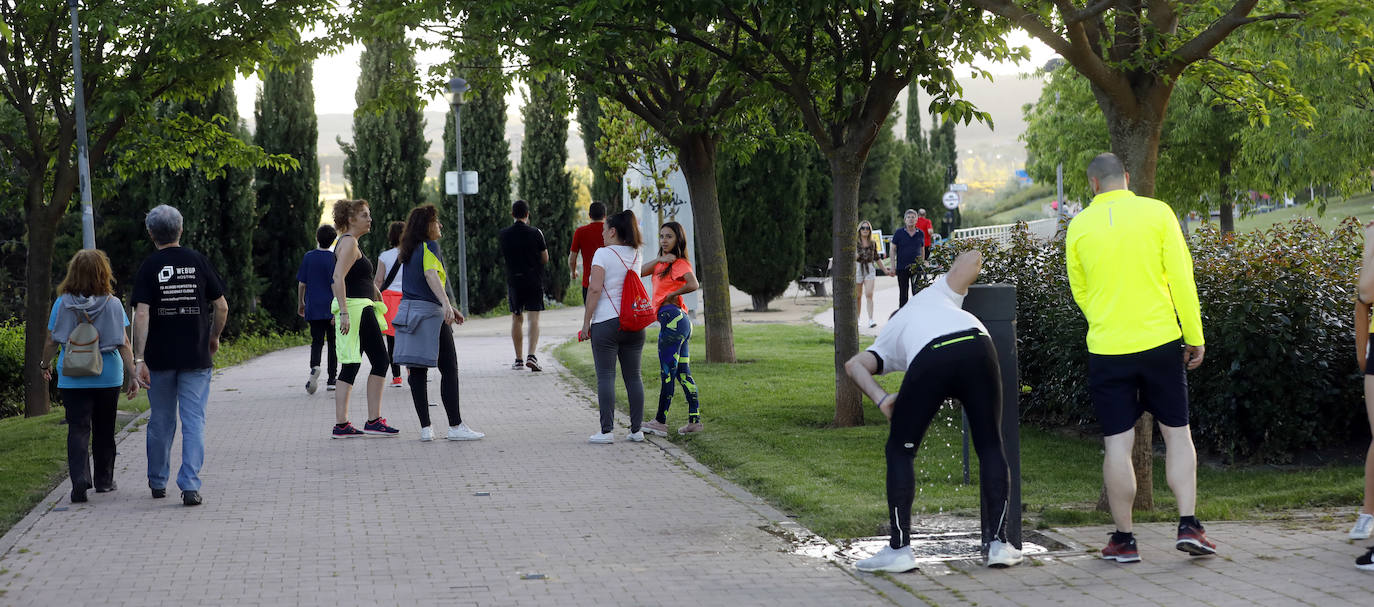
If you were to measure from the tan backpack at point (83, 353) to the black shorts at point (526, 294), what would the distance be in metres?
7.57

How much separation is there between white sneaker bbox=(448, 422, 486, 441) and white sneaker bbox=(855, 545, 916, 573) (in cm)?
512

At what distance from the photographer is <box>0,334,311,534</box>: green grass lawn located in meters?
8.20

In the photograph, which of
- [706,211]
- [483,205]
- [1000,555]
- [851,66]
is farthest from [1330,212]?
[1000,555]

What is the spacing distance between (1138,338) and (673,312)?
16.3ft

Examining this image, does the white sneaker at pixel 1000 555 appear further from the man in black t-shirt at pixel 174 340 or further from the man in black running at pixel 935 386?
the man in black t-shirt at pixel 174 340

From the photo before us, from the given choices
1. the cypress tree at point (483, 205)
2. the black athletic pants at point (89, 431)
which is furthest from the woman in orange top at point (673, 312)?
the cypress tree at point (483, 205)

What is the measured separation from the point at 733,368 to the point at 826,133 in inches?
200

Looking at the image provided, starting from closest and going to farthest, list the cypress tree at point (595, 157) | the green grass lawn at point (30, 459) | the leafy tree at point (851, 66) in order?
the green grass lawn at point (30, 459)
the leafy tree at point (851, 66)
the cypress tree at point (595, 157)

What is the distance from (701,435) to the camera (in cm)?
1030

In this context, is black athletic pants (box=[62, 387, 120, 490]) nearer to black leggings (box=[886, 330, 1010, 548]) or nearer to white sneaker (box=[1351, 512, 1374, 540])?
black leggings (box=[886, 330, 1010, 548])

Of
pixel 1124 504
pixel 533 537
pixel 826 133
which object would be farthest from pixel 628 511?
pixel 826 133

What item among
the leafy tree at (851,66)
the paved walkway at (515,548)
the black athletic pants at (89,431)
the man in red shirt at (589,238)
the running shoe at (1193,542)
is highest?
the leafy tree at (851,66)

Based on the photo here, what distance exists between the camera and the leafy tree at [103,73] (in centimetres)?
1283

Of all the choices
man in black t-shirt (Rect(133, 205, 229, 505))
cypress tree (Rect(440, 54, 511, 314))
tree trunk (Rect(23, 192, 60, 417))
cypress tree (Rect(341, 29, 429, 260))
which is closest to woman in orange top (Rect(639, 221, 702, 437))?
man in black t-shirt (Rect(133, 205, 229, 505))
